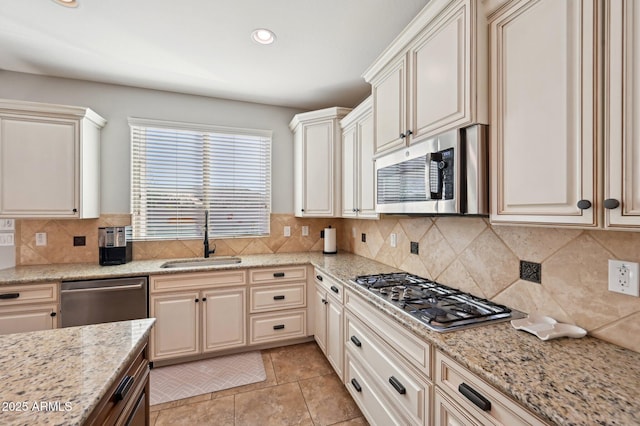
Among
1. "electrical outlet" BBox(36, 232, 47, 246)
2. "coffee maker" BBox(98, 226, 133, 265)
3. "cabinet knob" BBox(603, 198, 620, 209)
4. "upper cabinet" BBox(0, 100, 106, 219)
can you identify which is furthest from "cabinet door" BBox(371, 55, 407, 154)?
"electrical outlet" BBox(36, 232, 47, 246)

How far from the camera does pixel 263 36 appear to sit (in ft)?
6.63

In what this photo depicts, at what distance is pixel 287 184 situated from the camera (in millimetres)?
3391

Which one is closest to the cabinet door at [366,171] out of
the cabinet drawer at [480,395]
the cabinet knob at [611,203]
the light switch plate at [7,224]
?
the cabinet drawer at [480,395]

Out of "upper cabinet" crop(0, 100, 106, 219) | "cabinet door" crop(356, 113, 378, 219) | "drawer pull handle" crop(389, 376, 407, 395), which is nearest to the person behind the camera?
"drawer pull handle" crop(389, 376, 407, 395)

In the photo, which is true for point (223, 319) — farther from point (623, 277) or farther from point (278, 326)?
point (623, 277)

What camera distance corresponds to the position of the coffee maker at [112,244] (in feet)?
8.20

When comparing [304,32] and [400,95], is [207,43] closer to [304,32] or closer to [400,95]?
[304,32]

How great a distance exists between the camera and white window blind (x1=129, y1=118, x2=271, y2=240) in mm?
2869

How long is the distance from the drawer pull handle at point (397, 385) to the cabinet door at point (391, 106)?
52.2 inches

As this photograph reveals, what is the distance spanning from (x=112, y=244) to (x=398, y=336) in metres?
2.56

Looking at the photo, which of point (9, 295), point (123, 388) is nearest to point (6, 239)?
point (9, 295)

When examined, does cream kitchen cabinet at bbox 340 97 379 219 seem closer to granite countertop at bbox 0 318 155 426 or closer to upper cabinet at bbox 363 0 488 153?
upper cabinet at bbox 363 0 488 153

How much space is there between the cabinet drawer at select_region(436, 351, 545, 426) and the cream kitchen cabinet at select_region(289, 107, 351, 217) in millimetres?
1994

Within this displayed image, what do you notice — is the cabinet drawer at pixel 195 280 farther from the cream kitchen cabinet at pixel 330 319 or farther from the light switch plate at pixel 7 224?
the light switch plate at pixel 7 224
